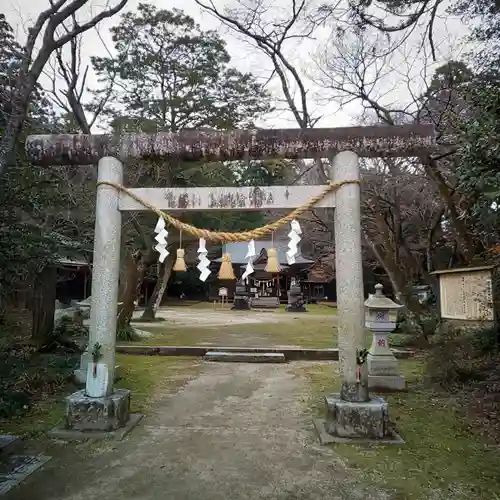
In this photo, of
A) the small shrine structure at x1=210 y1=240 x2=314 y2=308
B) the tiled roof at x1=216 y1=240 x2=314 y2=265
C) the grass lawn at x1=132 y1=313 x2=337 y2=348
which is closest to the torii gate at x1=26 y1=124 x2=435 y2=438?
the grass lawn at x1=132 y1=313 x2=337 y2=348

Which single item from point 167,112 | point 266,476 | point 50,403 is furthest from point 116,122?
point 266,476

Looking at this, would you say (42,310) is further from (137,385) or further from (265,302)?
(265,302)

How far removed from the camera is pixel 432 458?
3742 mm

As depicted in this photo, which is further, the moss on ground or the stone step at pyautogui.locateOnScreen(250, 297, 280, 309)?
the stone step at pyautogui.locateOnScreen(250, 297, 280, 309)

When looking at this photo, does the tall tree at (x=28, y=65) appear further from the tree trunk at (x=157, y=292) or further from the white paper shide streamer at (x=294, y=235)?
the tree trunk at (x=157, y=292)

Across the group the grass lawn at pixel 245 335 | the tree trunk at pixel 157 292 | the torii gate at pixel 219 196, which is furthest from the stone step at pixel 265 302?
the torii gate at pixel 219 196

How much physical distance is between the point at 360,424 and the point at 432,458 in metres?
0.68

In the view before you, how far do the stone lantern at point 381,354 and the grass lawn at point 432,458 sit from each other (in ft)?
3.08

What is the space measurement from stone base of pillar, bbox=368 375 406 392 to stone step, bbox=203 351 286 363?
9.28 feet

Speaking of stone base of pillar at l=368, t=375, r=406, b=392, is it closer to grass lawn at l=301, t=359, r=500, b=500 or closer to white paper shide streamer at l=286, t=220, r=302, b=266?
grass lawn at l=301, t=359, r=500, b=500

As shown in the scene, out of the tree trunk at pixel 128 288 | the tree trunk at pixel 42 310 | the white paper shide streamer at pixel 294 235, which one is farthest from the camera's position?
the tree trunk at pixel 128 288

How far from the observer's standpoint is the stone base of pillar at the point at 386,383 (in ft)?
21.2

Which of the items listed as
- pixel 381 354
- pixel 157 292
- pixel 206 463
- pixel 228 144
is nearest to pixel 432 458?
pixel 206 463

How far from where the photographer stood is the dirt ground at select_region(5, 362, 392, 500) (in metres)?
3.08
